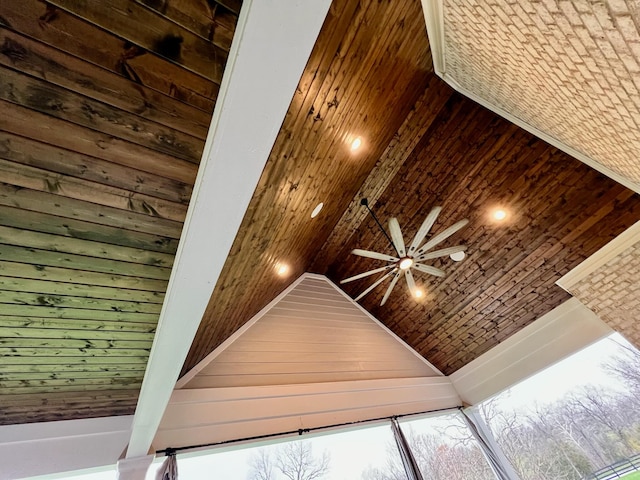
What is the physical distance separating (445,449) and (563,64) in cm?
489

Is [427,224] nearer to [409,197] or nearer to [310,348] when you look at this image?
[409,197]

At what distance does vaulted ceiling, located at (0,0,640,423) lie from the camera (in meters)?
1.03

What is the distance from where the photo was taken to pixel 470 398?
4945 millimetres

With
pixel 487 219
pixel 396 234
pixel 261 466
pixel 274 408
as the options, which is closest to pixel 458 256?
pixel 487 219

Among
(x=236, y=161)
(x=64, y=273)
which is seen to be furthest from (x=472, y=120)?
(x=64, y=273)

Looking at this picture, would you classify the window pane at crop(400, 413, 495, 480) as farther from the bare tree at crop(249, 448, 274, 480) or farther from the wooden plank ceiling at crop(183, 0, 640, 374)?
the bare tree at crop(249, 448, 274, 480)

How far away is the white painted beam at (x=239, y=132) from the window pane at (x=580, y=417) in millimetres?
5626

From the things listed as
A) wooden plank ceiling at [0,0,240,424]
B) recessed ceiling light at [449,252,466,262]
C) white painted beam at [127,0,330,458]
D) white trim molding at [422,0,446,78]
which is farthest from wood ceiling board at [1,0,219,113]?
recessed ceiling light at [449,252,466,262]

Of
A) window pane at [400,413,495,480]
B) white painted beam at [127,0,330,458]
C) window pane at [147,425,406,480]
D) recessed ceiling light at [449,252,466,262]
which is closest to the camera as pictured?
white painted beam at [127,0,330,458]

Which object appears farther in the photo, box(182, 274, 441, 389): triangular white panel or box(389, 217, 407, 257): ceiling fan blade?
box(182, 274, 441, 389): triangular white panel

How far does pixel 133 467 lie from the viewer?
7.63ft

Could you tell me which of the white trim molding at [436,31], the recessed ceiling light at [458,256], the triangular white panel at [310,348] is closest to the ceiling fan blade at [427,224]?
the recessed ceiling light at [458,256]

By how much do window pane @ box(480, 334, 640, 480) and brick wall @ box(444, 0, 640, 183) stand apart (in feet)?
10.6

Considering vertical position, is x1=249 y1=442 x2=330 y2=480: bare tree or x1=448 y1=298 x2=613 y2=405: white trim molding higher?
x1=448 y1=298 x2=613 y2=405: white trim molding
